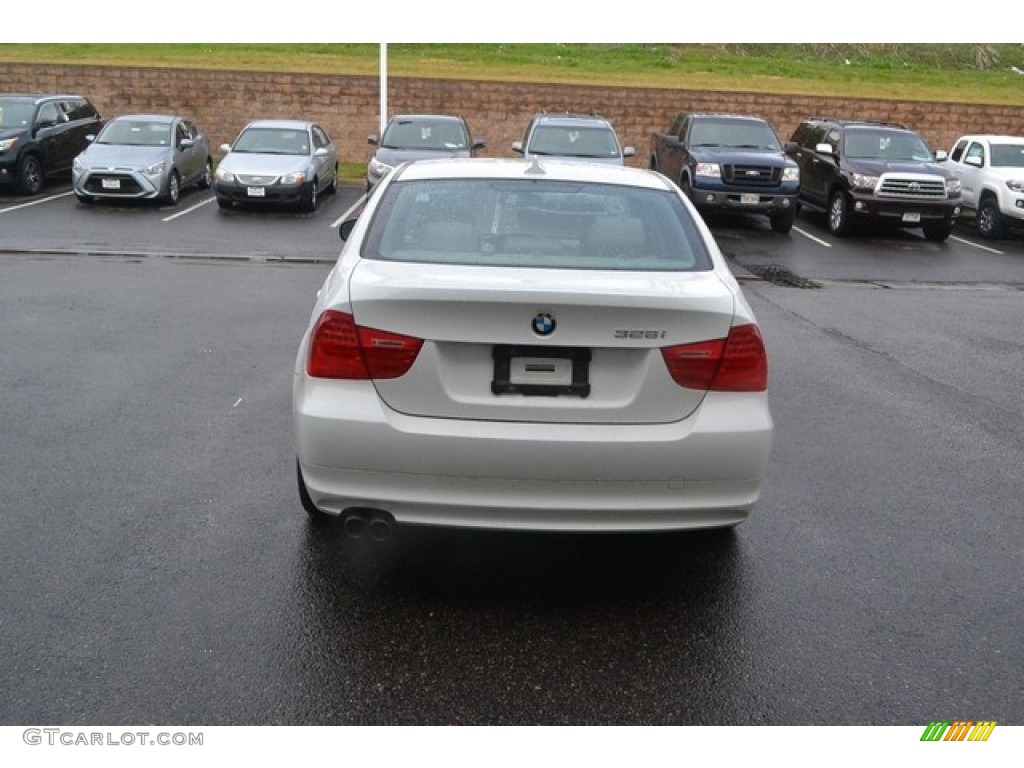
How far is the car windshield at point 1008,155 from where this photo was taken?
60.8 ft

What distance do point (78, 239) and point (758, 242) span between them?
10.1m

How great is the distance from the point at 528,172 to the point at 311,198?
13.0 meters

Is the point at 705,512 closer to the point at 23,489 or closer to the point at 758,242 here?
the point at 23,489

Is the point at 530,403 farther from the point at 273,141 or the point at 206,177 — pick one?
the point at 206,177

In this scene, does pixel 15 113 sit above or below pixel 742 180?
below

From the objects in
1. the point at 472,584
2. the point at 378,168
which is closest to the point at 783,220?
the point at 378,168

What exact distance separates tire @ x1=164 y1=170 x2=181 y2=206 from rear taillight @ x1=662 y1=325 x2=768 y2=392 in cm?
1540

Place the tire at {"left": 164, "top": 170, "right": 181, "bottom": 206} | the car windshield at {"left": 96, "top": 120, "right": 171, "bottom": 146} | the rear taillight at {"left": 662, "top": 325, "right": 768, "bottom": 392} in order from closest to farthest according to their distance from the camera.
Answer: the rear taillight at {"left": 662, "top": 325, "right": 768, "bottom": 392} < the tire at {"left": 164, "top": 170, "right": 181, "bottom": 206} < the car windshield at {"left": 96, "top": 120, "right": 171, "bottom": 146}

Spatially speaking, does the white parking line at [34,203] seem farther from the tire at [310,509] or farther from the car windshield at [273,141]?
the tire at [310,509]

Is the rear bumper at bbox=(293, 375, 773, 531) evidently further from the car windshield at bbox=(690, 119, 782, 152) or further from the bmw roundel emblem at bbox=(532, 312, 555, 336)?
the car windshield at bbox=(690, 119, 782, 152)

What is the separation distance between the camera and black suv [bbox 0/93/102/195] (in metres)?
18.0

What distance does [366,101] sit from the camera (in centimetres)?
2664

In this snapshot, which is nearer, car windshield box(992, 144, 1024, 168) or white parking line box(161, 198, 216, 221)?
white parking line box(161, 198, 216, 221)

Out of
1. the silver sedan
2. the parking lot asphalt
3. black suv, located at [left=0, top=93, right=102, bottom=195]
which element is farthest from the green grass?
the parking lot asphalt
